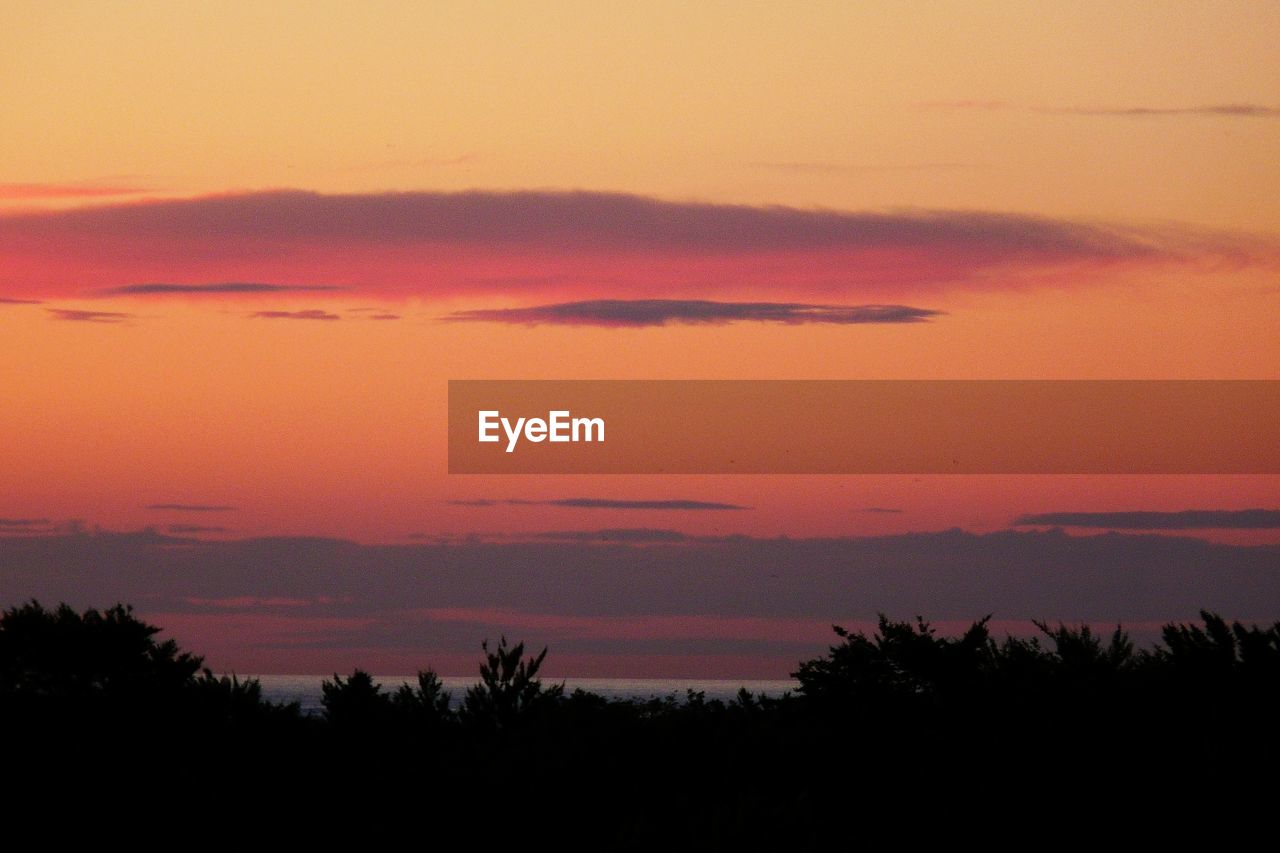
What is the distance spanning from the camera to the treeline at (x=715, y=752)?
783 inches

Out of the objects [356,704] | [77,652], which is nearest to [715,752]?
[356,704]

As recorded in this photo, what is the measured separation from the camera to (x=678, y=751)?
25.9m

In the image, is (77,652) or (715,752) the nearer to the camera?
(715,752)

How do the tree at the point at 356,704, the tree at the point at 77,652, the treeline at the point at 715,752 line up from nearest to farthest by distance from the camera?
the treeline at the point at 715,752 → the tree at the point at 356,704 → the tree at the point at 77,652

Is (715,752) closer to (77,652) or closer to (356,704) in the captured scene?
(356,704)

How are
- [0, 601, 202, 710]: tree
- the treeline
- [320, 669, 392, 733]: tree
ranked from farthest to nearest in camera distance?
[0, 601, 202, 710]: tree → [320, 669, 392, 733]: tree → the treeline

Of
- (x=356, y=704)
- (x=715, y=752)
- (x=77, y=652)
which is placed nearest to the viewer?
(x=715, y=752)

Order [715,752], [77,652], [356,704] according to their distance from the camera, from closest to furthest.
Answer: [715,752] < [356,704] < [77,652]

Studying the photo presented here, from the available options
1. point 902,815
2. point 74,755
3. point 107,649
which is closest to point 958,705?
point 902,815

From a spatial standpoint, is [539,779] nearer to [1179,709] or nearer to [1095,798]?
[1095,798]

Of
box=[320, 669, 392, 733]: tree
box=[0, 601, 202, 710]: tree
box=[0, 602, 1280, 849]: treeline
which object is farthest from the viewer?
box=[0, 601, 202, 710]: tree

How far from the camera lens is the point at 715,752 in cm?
2602

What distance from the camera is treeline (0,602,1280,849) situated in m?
19.9

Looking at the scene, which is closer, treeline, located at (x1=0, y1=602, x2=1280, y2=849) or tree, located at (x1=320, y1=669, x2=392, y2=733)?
treeline, located at (x1=0, y1=602, x2=1280, y2=849)
